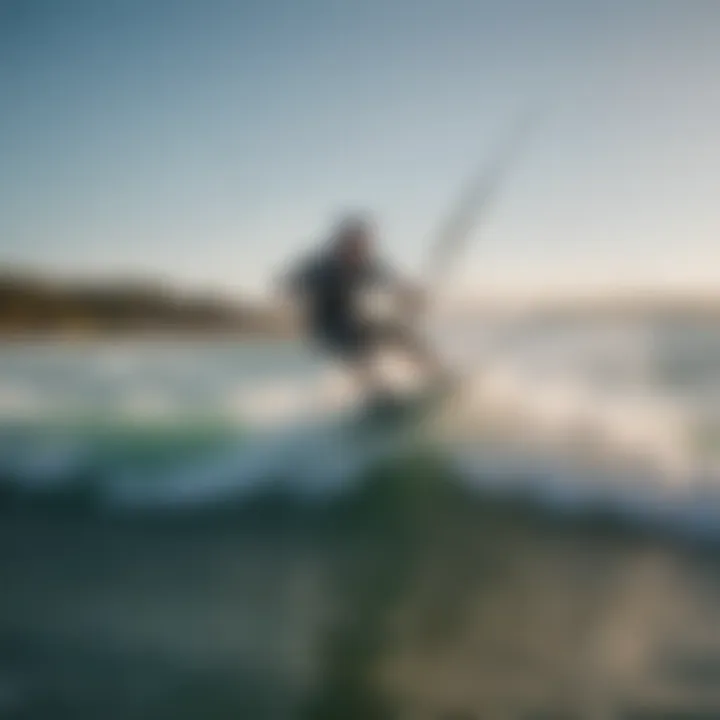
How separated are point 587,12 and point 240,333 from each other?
0.79 meters

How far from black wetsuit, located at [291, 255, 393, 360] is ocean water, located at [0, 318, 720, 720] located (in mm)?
62

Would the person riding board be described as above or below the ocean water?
above

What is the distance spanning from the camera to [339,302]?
1.54 m

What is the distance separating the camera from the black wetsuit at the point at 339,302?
1542 mm

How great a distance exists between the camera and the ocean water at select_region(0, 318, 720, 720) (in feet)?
4.95

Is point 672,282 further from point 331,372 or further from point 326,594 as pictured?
point 326,594

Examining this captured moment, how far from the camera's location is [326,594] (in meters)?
1.55

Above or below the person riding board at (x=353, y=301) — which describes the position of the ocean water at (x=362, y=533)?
below

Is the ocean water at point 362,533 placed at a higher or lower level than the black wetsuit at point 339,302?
lower

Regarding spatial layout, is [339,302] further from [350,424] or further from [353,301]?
[350,424]

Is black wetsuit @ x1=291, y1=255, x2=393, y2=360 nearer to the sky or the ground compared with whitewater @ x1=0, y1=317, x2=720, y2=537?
nearer to the sky

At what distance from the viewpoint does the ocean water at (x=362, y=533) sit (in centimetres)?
151

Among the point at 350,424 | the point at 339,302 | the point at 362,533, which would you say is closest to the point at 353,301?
the point at 339,302

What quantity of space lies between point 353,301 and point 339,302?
0.02 m
